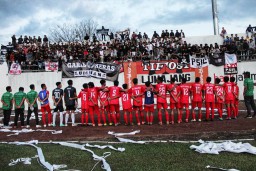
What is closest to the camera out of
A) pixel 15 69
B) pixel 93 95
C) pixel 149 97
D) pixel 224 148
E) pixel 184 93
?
pixel 224 148

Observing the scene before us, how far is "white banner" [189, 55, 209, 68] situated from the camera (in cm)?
2548

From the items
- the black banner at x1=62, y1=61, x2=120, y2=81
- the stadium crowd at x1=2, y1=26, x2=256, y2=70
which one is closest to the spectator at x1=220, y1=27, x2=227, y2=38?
the stadium crowd at x1=2, y1=26, x2=256, y2=70

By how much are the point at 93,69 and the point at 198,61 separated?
323 inches

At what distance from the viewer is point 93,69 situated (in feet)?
84.7

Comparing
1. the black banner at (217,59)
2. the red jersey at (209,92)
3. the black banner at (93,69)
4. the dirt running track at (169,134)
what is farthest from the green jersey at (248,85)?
the black banner at (93,69)

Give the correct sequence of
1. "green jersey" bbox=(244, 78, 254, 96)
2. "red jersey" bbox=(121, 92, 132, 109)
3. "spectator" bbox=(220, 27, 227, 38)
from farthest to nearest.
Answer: "spectator" bbox=(220, 27, 227, 38), "green jersey" bbox=(244, 78, 254, 96), "red jersey" bbox=(121, 92, 132, 109)

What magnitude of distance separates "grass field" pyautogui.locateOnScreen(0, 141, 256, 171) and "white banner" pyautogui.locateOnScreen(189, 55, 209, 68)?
15.7 meters

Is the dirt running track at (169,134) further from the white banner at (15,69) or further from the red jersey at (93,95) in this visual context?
the white banner at (15,69)

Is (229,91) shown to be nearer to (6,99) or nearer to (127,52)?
(6,99)

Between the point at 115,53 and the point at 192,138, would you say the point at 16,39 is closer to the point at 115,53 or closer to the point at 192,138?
the point at 115,53

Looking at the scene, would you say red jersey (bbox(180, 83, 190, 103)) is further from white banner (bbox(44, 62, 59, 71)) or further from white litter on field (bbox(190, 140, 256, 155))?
white banner (bbox(44, 62, 59, 71))

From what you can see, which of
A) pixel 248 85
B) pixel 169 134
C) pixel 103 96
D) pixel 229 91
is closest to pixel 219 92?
pixel 229 91

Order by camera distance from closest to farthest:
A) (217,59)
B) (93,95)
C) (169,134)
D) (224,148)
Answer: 1. (224,148)
2. (169,134)
3. (93,95)
4. (217,59)

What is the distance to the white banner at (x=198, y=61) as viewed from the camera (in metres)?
25.5
